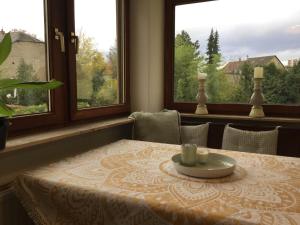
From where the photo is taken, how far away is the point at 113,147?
164 centimetres

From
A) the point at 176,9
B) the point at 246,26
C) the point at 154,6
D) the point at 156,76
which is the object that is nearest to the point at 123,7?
the point at 154,6

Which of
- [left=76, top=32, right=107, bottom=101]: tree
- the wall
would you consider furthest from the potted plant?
[left=76, top=32, right=107, bottom=101]: tree

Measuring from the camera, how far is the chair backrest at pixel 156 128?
2.10 m

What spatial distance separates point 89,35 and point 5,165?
1111 mm

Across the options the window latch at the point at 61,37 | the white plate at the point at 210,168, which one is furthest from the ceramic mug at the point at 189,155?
the window latch at the point at 61,37

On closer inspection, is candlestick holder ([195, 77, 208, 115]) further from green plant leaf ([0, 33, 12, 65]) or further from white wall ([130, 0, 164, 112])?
green plant leaf ([0, 33, 12, 65])

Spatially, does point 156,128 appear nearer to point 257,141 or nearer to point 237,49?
point 257,141

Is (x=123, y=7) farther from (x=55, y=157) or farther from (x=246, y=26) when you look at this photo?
(x=55, y=157)

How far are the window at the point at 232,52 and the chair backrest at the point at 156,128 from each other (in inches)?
16.4

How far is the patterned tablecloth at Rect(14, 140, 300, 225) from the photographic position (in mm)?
819

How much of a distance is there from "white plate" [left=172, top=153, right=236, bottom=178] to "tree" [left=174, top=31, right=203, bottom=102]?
4.13 ft

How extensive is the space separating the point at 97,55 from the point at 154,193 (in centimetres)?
141

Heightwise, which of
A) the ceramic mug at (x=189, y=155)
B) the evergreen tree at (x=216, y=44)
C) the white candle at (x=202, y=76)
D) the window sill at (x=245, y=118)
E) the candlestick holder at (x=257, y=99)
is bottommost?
the ceramic mug at (x=189, y=155)

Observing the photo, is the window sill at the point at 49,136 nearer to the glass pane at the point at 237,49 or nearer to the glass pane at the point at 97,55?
the glass pane at the point at 97,55
